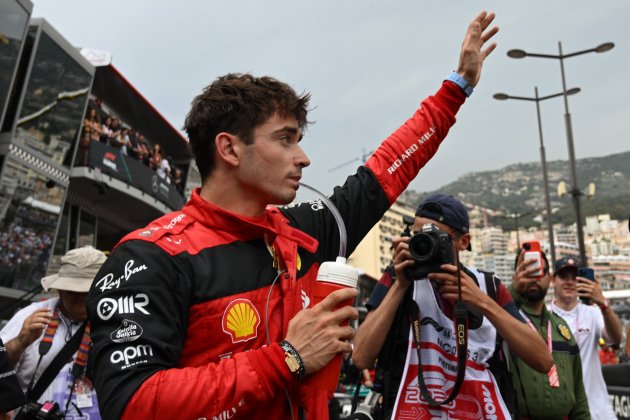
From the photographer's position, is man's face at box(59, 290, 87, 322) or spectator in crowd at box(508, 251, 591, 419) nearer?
spectator in crowd at box(508, 251, 591, 419)

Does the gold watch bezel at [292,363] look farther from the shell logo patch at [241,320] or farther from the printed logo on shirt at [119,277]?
the printed logo on shirt at [119,277]

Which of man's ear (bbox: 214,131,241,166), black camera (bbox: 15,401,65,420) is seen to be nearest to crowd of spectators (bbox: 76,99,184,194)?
black camera (bbox: 15,401,65,420)

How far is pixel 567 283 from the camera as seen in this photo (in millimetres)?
6102

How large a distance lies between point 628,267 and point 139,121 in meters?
29.6

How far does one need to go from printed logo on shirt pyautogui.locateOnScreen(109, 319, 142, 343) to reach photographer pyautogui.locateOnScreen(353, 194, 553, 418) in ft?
5.48

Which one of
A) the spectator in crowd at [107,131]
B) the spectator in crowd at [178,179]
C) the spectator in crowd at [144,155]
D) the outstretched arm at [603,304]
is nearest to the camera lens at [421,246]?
the outstretched arm at [603,304]

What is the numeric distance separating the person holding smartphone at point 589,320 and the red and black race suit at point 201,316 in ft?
13.6

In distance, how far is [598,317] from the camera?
6059mm

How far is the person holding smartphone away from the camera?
5445 millimetres

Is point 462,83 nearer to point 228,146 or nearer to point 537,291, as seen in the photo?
point 228,146

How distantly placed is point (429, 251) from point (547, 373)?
1338 millimetres

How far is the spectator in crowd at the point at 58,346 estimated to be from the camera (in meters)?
3.95

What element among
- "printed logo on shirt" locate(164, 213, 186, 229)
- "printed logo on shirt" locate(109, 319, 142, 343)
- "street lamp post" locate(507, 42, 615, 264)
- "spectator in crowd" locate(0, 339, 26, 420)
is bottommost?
"spectator in crowd" locate(0, 339, 26, 420)

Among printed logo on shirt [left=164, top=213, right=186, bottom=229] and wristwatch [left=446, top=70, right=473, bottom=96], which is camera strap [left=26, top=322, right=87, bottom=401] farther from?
wristwatch [left=446, top=70, right=473, bottom=96]
